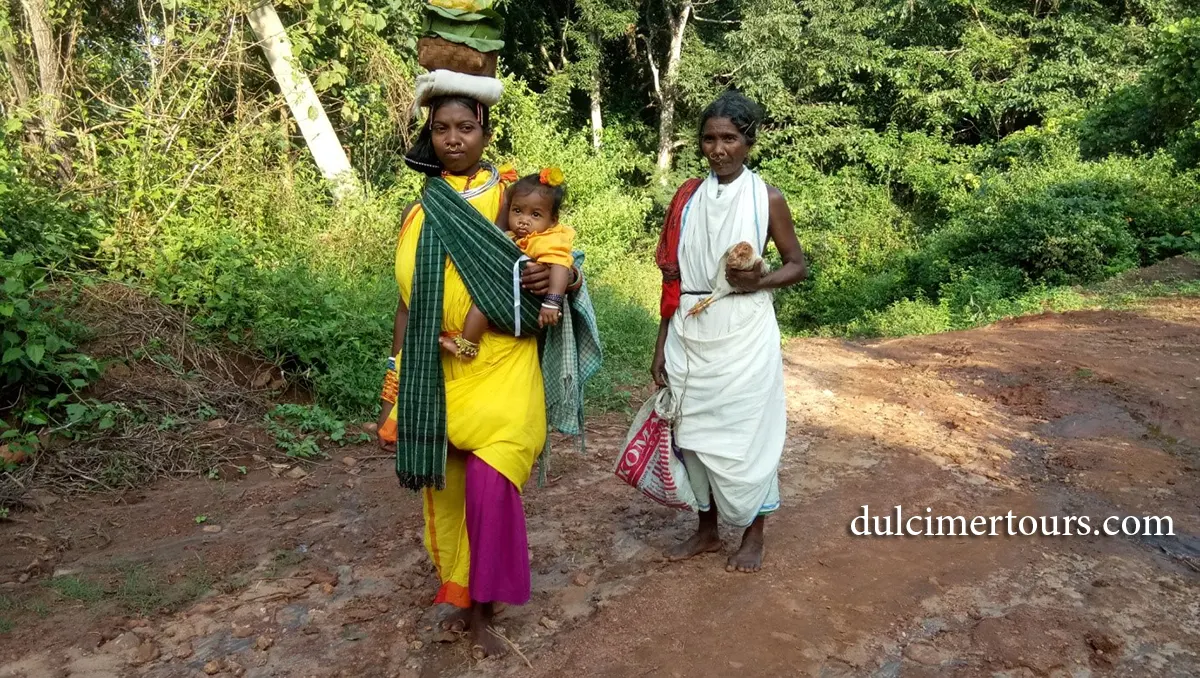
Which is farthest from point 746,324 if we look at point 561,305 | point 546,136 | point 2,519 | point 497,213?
point 546,136

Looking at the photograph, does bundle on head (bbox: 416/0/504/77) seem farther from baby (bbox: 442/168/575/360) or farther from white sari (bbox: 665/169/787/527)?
white sari (bbox: 665/169/787/527)

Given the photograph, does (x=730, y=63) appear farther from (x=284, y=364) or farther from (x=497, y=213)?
(x=497, y=213)

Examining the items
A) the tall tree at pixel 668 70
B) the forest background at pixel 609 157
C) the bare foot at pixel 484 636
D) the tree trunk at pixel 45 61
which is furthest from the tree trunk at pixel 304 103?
the tall tree at pixel 668 70

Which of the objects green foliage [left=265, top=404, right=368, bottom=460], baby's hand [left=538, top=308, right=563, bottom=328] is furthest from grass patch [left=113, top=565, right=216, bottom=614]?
baby's hand [left=538, top=308, right=563, bottom=328]

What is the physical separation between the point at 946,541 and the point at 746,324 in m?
1.43

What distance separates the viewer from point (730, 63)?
17.4 m

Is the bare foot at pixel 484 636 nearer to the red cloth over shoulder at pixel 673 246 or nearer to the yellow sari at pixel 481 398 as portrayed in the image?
the yellow sari at pixel 481 398

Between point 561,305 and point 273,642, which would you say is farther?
point 273,642

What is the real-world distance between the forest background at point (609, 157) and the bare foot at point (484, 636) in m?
2.77

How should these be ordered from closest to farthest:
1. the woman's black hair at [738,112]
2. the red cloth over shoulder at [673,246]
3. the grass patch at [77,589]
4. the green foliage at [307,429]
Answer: the woman's black hair at [738,112] < the grass patch at [77,589] < the red cloth over shoulder at [673,246] < the green foliage at [307,429]

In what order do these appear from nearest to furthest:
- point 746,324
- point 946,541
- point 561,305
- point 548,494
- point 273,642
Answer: point 561,305, point 273,642, point 746,324, point 946,541, point 548,494

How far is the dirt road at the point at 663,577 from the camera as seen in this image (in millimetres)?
2656

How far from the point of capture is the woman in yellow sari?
2.49 m

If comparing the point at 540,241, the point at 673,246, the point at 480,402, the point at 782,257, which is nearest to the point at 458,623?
the point at 480,402
